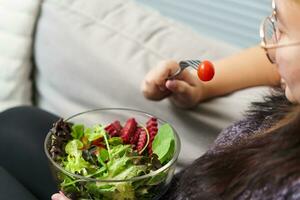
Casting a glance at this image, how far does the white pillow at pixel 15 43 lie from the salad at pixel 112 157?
17.9 inches

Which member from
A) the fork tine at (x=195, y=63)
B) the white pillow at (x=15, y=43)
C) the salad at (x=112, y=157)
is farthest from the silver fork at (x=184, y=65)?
the white pillow at (x=15, y=43)

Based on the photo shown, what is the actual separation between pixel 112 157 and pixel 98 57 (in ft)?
1.43

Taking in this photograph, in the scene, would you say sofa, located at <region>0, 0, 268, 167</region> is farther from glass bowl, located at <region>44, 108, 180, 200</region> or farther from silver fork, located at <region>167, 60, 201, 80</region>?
glass bowl, located at <region>44, 108, 180, 200</region>

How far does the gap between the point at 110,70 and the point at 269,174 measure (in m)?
0.58

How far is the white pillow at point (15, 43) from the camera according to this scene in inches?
48.8

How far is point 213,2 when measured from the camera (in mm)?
1524

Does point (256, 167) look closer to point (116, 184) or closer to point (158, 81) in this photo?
point (116, 184)

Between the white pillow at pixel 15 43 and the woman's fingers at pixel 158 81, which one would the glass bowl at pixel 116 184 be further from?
the white pillow at pixel 15 43

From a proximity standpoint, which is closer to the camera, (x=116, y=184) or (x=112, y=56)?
(x=116, y=184)

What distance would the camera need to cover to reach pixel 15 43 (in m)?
1.25

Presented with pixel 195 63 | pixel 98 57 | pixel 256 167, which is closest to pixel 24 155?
pixel 98 57

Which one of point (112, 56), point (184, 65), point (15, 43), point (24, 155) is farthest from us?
point (15, 43)

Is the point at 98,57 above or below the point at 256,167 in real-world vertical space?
below

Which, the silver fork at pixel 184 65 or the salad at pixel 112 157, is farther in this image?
the silver fork at pixel 184 65
